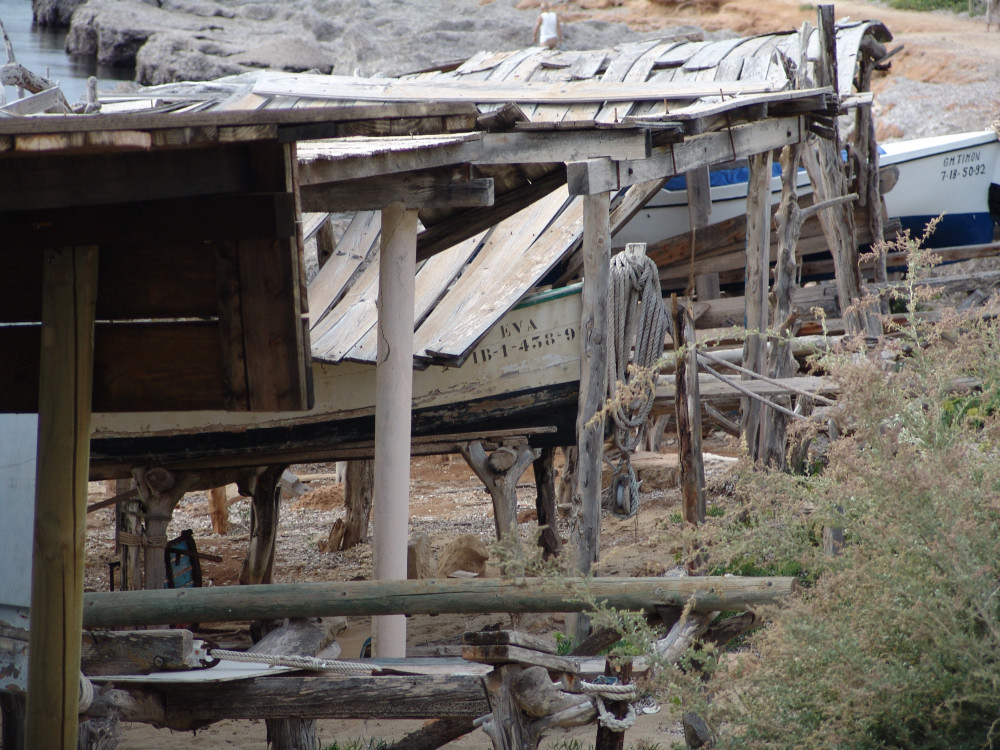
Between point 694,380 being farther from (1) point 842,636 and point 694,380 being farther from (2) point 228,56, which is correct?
(2) point 228,56

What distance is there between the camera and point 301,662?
151 inches

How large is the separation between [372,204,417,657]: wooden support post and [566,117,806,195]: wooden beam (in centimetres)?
103

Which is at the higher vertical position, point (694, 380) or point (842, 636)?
point (694, 380)

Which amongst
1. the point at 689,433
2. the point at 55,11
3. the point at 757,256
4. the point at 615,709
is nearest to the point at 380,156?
the point at 615,709

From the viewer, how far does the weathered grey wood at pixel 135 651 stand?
388cm

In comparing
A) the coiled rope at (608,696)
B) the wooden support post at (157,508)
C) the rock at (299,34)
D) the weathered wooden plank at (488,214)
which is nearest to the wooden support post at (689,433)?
the weathered wooden plank at (488,214)

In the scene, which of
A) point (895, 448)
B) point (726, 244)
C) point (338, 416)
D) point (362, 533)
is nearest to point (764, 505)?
point (895, 448)

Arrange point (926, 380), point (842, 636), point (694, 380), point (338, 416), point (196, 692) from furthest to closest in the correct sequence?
1. point (338, 416)
2. point (694, 380)
3. point (196, 692)
4. point (926, 380)
5. point (842, 636)

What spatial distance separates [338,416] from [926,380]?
451 cm

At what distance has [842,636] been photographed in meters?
2.85

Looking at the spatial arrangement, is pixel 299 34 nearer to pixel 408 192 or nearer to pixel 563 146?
pixel 563 146

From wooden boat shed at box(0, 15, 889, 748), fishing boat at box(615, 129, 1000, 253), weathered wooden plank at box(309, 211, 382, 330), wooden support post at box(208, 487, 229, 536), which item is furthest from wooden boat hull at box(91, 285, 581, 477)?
fishing boat at box(615, 129, 1000, 253)

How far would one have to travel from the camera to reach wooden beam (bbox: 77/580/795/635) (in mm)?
3756

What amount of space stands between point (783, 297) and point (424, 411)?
284cm
